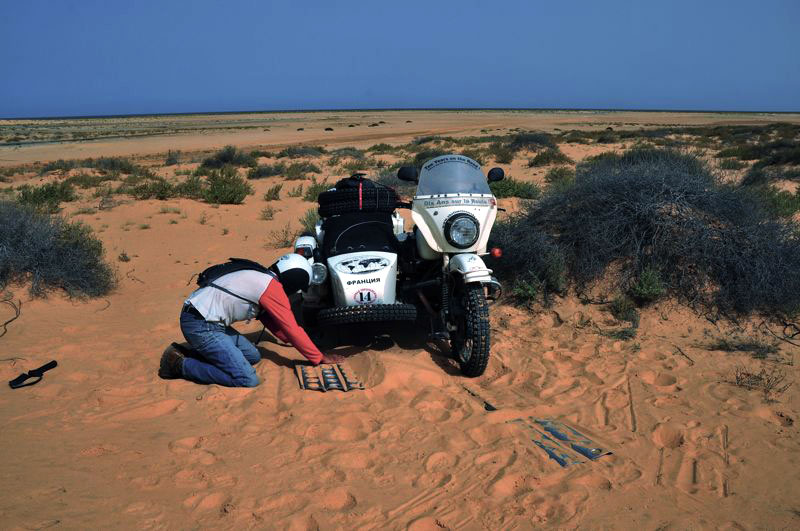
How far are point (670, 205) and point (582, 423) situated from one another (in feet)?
10.9

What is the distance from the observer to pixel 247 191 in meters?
13.9

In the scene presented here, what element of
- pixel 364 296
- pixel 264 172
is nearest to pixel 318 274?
pixel 364 296

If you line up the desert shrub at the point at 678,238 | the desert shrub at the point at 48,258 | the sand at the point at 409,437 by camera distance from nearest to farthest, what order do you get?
the sand at the point at 409,437, the desert shrub at the point at 678,238, the desert shrub at the point at 48,258

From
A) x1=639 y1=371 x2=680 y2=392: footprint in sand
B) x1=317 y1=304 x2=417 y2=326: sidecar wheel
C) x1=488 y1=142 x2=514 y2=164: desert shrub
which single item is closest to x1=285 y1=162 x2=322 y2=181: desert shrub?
x1=488 y1=142 x2=514 y2=164: desert shrub

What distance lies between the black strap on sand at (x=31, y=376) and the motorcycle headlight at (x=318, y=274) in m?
2.25

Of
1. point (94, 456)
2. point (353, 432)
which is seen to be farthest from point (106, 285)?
point (353, 432)

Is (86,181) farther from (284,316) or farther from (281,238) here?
(284,316)

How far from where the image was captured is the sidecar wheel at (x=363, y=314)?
15.0ft

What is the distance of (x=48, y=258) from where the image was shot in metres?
7.12

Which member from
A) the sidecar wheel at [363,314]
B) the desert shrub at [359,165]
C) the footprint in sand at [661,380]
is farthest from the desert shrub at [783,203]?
the desert shrub at [359,165]

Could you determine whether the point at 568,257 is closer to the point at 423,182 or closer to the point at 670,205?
the point at 670,205

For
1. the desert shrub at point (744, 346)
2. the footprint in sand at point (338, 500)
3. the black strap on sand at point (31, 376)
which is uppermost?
the desert shrub at point (744, 346)

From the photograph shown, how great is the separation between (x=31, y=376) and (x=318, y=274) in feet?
7.85

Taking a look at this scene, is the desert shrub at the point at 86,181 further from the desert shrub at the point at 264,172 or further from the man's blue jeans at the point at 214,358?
the man's blue jeans at the point at 214,358
